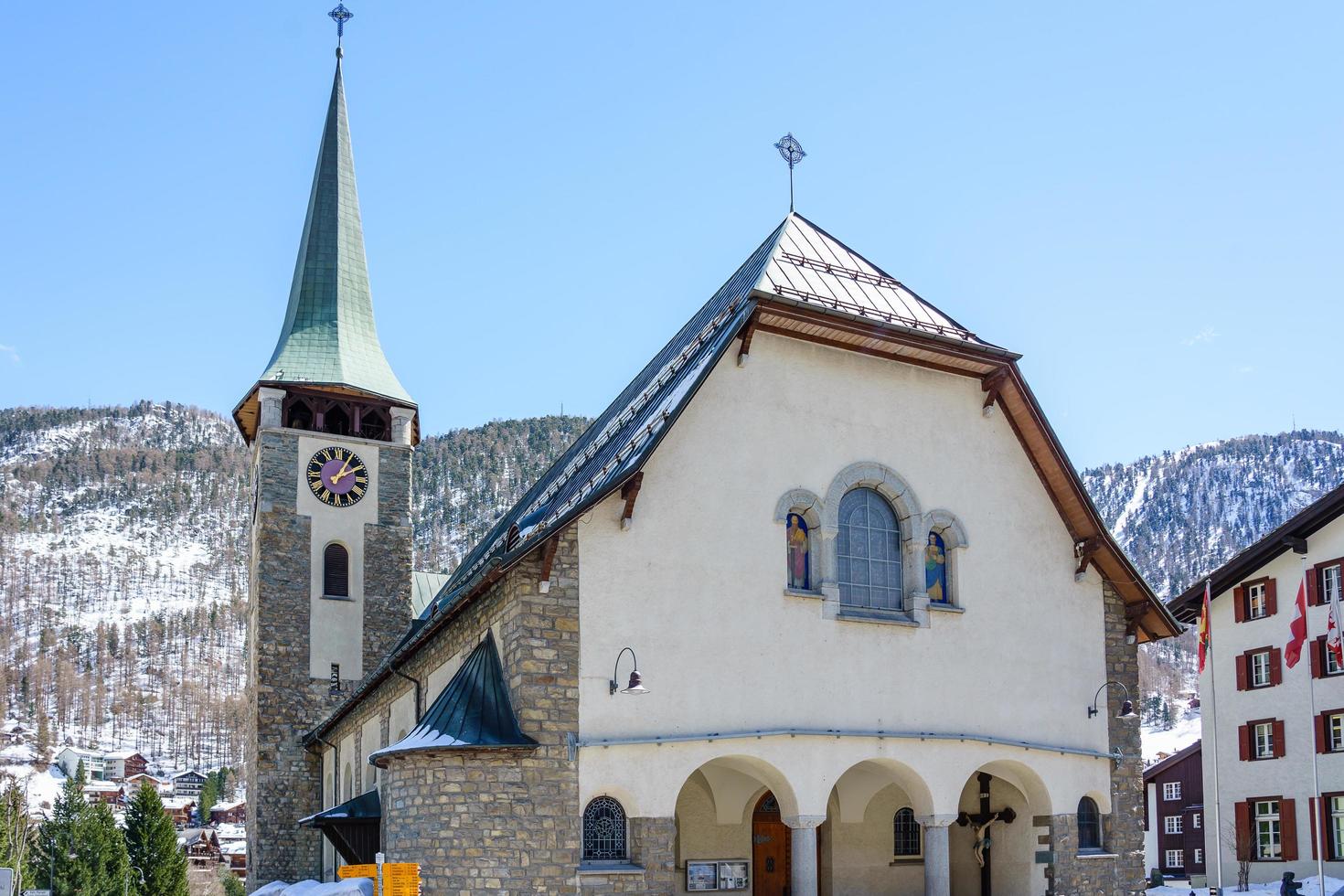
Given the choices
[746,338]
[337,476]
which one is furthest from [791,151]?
[337,476]

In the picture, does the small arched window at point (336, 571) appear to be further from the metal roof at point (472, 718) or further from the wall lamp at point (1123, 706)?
the wall lamp at point (1123, 706)

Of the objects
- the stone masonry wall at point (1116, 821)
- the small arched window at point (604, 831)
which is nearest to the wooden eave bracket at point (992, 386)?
the stone masonry wall at point (1116, 821)

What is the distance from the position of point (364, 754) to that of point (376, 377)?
13578mm

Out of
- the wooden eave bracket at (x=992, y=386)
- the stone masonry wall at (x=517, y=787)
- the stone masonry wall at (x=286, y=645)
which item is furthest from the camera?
the stone masonry wall at (x=286, y=645)

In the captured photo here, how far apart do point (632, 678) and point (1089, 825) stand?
8879 millimetres

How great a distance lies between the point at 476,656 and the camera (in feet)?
67.6

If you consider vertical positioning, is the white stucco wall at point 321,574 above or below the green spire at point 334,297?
below

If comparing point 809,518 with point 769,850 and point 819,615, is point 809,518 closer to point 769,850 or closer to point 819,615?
point 819,615

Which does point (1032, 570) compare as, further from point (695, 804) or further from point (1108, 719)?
point (695, 804)

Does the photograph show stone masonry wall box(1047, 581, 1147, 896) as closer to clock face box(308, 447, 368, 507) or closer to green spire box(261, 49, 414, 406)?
clock face box(308, 447, 368, 507)

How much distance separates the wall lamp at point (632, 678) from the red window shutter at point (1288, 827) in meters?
26.8

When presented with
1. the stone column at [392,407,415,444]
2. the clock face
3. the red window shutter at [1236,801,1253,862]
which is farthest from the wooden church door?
the red window shutter at [1236,801,1253,862]

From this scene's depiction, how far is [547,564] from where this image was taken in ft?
63.9

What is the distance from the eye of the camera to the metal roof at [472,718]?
61.5 feet
